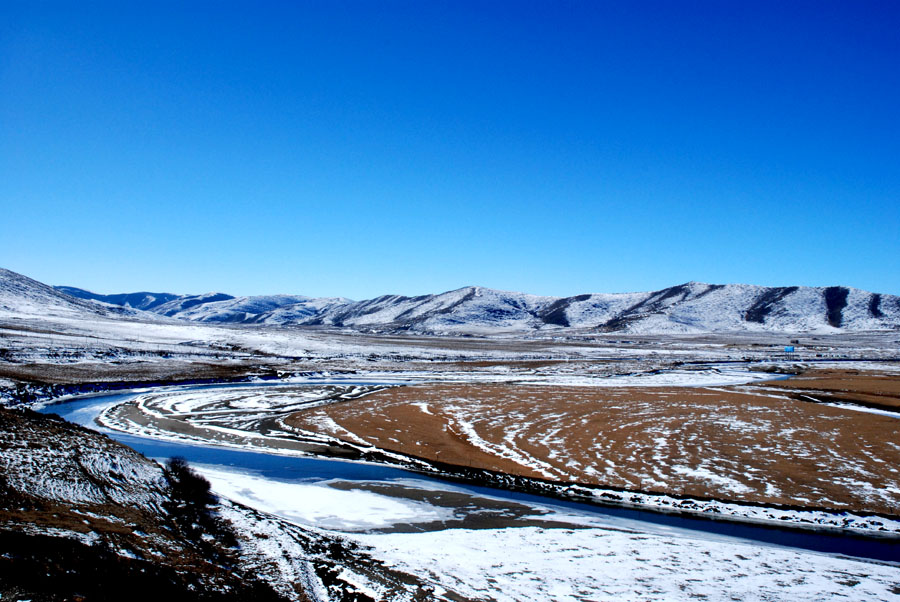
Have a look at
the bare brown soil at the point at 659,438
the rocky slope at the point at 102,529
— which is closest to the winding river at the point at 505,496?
the bare brown soil at the point at 659,438

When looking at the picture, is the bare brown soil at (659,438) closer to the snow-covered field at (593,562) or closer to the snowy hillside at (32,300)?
the snow-covered field at (593,562)

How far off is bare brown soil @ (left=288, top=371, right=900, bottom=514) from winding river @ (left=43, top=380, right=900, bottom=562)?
1770 mm

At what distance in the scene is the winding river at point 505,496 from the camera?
11711 millimetres

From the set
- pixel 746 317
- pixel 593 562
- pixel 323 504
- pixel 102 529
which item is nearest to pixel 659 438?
pixel 593 562

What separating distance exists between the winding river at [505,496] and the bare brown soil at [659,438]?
1.77 m

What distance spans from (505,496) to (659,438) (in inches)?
367

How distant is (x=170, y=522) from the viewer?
1037 centimetres

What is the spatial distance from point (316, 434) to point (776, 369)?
55163mm

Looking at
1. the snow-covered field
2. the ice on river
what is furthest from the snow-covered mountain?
the snow-covered field

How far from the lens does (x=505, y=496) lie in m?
14.8

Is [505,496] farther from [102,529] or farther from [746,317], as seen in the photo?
[746,317]

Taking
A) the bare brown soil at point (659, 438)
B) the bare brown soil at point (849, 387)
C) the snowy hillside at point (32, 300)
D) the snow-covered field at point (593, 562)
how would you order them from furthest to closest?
the snowy hillside at point (32, 300), the bare brown soil at point (849, 387), the bare brown soil at point (659, 438), the snow-covered field at point (593, 562)

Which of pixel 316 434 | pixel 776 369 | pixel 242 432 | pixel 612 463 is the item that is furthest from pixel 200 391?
pixel 776 369

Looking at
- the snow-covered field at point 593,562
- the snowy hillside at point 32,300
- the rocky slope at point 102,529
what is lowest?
the snow-covered field at point 593,562
